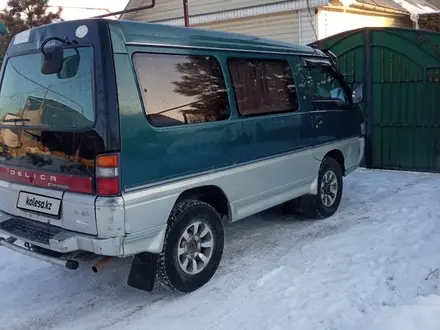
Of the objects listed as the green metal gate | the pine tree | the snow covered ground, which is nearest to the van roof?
the snow covered ground

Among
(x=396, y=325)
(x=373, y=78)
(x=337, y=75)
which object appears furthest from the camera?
(x=373, y=78)

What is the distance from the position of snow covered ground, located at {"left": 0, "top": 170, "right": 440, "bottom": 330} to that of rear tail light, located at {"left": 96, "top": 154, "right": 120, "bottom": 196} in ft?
3.48

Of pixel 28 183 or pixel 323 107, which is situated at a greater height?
pixel 323 107

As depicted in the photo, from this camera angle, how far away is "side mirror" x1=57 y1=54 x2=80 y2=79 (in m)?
3.70

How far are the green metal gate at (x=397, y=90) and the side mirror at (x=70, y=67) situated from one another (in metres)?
6.33

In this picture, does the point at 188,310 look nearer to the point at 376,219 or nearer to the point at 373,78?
the point at 376,219

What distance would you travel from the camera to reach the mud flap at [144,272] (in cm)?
399

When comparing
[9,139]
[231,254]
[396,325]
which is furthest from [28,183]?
[396,325]

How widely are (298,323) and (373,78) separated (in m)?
6.28

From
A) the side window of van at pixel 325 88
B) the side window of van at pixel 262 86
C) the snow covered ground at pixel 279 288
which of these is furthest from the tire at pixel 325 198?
the side window of van at pixel 262 86

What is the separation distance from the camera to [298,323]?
3555mm

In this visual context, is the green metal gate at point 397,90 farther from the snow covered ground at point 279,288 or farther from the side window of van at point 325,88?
the snow covered ground at point 279,288

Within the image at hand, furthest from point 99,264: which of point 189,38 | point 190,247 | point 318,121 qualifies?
point 318,121

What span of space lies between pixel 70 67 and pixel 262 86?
2039 millimetres
